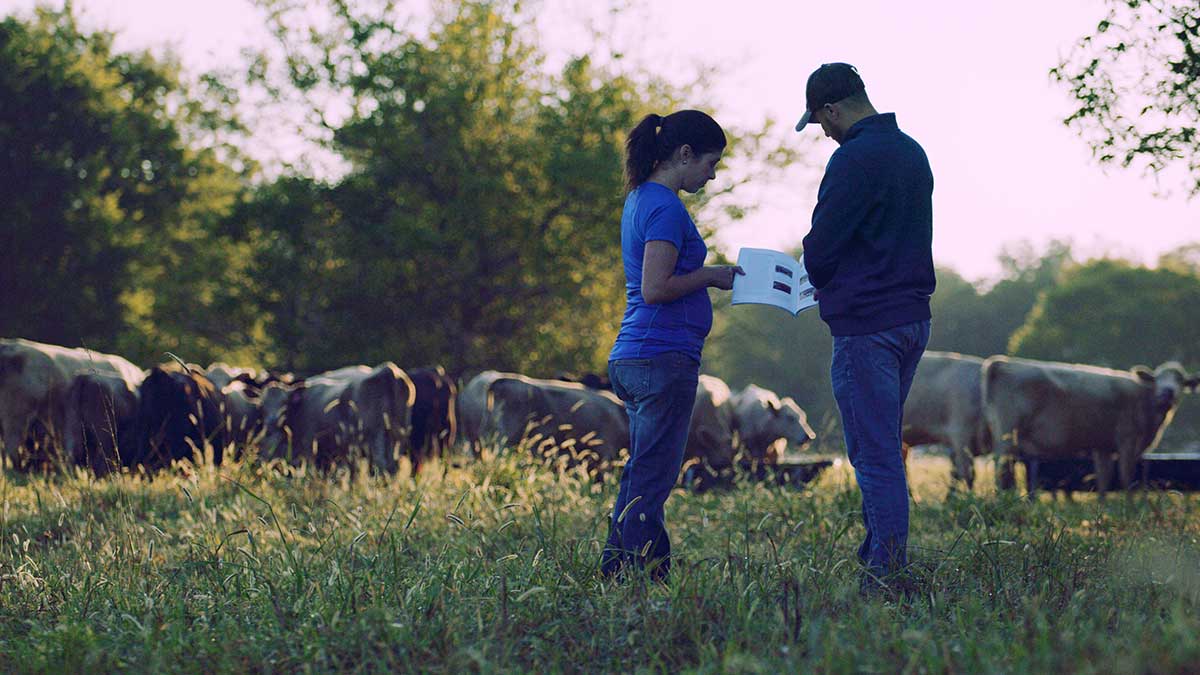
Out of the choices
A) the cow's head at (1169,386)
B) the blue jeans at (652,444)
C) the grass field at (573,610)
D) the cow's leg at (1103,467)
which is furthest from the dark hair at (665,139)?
the cow's head at (1169,386)

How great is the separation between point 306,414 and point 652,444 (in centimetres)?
743

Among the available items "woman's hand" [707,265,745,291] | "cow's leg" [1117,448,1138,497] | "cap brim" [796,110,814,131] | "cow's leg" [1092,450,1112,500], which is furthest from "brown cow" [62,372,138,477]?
"cow's leg" [1117,448,1138,497]

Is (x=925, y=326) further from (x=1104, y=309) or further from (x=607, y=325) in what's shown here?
(x=1104, y=309)

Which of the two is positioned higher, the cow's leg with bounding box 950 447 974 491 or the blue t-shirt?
the blue t-shirt

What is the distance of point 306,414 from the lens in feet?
36.6

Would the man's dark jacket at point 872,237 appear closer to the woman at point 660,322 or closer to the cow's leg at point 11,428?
the woman at point 660,322

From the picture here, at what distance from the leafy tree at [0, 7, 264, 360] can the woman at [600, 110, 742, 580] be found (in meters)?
19.0

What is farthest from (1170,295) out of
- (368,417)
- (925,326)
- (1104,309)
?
(925,326)

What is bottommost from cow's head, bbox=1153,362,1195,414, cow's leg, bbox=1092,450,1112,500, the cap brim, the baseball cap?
cow's leg, bbox=1092,450,1112,500

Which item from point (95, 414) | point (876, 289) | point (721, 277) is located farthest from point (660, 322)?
point (95, 414)

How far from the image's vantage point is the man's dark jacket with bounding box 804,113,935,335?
432 centimetres

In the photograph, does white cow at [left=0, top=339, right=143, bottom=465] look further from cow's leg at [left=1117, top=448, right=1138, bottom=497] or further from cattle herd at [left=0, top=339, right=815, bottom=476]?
cow's leg at [left=1117, top=448, right=1138, bottom=497]

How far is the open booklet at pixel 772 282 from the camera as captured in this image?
14.6ft

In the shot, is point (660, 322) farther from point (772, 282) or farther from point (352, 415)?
point (352, 415)
